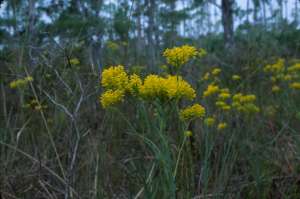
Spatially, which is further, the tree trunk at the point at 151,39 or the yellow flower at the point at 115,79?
the tree trunk at the point at 151,39

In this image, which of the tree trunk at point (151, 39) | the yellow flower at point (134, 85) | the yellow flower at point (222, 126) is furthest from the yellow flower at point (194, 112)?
the tree trunk at point (151, 39)

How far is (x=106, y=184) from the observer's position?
1797 mm

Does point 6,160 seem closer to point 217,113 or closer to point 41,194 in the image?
point 41,194

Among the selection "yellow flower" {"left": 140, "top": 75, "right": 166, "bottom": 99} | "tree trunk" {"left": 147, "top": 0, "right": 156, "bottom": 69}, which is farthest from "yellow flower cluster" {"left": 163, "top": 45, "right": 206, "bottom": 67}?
"tree trunk" {"left": 147, "top": 0, "right": 156, "bottom": 69}

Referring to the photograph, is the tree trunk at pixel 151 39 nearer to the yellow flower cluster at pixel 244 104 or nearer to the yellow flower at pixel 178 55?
the yellow flower cluster at pixel 244 104

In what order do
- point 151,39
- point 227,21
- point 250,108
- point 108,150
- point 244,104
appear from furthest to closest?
point 227,21 → point 151,39 → point 244,104 → point 250,108 → point 108,150

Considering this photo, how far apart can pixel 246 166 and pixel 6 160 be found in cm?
115

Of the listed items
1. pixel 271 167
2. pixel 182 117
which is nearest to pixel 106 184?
pixel 182 117

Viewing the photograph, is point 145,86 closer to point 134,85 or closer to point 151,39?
point 134,85

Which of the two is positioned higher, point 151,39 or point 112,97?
point 151,39

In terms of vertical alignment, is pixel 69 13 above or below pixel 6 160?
above

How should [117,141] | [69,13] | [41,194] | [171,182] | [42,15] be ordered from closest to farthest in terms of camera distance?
[171,182], [41,194], [117,141], [69,13], [42,15]

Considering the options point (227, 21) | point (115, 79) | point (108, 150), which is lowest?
point (108, 150)

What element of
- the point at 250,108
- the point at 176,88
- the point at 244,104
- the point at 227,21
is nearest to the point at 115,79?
the point at 176,88
